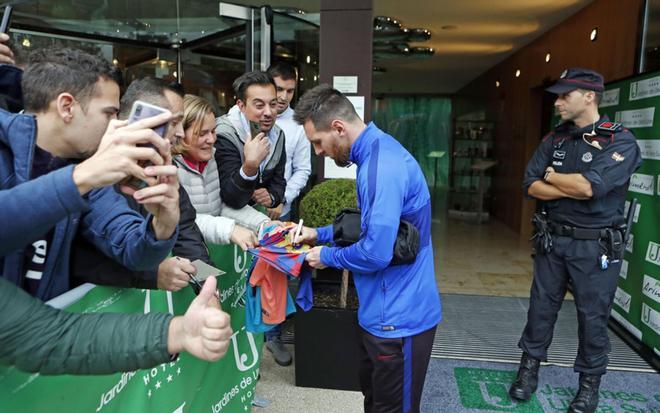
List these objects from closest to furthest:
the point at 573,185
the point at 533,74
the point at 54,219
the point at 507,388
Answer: the point at 54,219 → the point at 573,185 → the point at 507,388 → the point at 533,74

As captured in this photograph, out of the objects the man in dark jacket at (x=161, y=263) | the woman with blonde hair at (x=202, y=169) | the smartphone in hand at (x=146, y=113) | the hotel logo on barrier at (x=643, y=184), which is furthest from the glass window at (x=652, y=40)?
the smartphone in hand at (x=146, y=113)

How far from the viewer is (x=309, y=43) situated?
16.7ft

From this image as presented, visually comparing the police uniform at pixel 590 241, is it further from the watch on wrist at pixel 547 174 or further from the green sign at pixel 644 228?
the green sign at pixel 644 228

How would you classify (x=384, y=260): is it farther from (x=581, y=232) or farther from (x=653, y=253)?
(x=653, y=253)

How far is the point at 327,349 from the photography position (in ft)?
9.62

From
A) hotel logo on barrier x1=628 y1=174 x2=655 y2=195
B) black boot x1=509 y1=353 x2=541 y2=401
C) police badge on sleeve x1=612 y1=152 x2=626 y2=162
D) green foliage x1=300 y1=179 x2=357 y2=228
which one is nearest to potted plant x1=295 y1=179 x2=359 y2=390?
green foliage x1=300 y1=179 x2=357 y2=228

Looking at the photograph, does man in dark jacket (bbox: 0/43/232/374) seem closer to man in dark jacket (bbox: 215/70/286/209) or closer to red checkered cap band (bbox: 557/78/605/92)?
man in dark jacket (bbox: 215/70/286/209)

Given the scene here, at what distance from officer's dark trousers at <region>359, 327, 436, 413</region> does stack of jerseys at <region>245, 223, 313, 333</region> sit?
0.45 metres

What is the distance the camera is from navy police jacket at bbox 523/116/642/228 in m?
2.70

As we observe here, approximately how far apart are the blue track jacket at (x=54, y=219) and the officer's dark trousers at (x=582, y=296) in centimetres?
245

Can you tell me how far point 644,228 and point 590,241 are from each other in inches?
50.3

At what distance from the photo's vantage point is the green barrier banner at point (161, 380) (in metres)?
1.01

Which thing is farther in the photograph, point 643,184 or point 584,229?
point 643,184

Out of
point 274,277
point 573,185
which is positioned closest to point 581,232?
point 573,185
